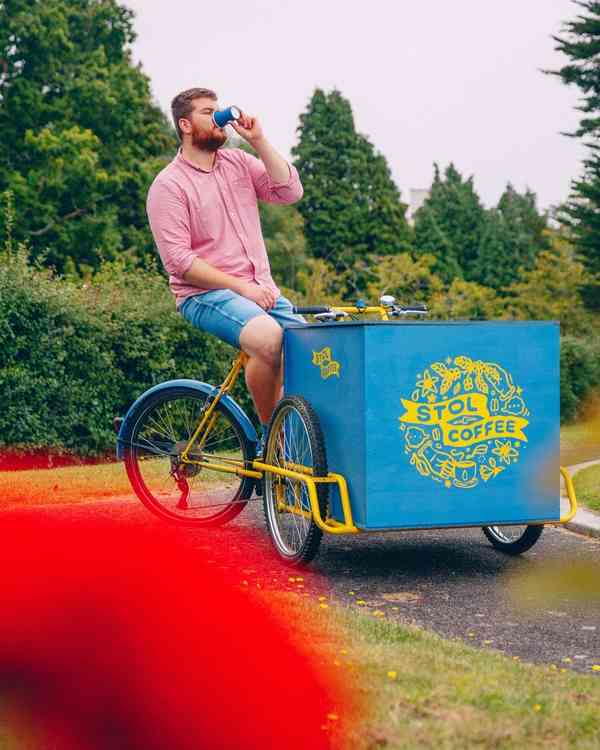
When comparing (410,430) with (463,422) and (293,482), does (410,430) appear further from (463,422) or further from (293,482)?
(293,482)

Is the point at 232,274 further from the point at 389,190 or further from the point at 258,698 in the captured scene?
the point at 389,190

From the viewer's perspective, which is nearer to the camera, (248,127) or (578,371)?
(248,127)

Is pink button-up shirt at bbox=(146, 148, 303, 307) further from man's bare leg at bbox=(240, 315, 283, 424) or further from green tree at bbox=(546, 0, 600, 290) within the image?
green tree at bbox=(546, 0, 600, 290)

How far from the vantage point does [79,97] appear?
3284 centimetres

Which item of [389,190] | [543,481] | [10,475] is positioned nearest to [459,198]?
[389,190]

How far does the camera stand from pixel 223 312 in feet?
18.5

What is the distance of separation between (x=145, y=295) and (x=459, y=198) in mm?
41281

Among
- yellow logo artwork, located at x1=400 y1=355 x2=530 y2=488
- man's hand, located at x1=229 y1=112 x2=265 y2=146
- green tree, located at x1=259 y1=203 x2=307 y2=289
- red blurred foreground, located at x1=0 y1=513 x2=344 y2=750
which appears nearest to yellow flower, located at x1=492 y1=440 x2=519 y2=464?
Result: yellow logo artwork, located at x1=400 y1=355 x2=530 y2=488

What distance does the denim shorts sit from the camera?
562cm

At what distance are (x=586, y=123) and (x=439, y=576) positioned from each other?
31.3 meters

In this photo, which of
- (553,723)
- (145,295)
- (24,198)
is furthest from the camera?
(24,198)

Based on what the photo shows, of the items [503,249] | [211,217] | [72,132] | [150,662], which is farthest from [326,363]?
[503,249]

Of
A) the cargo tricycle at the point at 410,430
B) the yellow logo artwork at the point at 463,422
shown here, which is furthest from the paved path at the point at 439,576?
the yellow logo artwork at the point at 463,422

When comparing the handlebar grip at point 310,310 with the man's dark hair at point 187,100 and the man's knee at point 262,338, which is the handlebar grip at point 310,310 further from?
the man's dark hair at point 187,100
